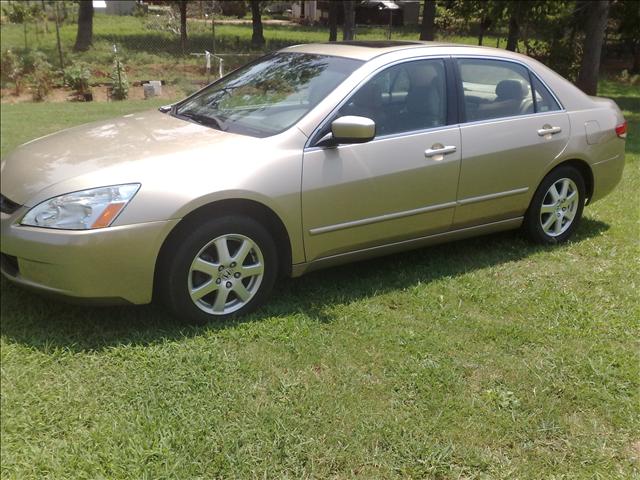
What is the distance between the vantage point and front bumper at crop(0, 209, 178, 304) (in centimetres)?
320

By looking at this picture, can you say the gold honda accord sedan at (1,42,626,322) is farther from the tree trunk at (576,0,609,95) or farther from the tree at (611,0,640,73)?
the tree at (611,0,640,73)

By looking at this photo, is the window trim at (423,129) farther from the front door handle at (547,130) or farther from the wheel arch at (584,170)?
the wheel arch at (584,170)

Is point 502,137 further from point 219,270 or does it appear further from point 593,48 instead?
point 593,48

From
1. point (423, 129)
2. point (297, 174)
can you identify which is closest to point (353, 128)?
point (297, 174)

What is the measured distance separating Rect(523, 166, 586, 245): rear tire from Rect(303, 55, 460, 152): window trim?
1.06 meters

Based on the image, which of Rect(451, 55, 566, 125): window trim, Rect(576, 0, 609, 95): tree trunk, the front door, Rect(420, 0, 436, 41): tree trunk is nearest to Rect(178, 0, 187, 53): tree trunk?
Rect(420, 0, 436, 41): tree trunk

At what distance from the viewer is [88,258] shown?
3.20m

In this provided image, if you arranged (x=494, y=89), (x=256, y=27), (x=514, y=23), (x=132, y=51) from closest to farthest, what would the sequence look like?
(x=494, y=89) < (x=514, y=23) < (x=132, y=51) < (x=256, y=27)

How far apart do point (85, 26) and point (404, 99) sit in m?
21.7

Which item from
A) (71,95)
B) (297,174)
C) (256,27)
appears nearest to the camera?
(297,174)

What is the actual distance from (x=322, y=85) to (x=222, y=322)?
64.9 inches

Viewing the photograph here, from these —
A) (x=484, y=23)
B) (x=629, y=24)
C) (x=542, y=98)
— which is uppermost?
(x=629, y=24)

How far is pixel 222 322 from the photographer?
3.64 meters

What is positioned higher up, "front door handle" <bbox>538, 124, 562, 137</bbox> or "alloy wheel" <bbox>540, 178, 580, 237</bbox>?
"front door handle" <bbox>538, 124, 562, 137</bbox>
